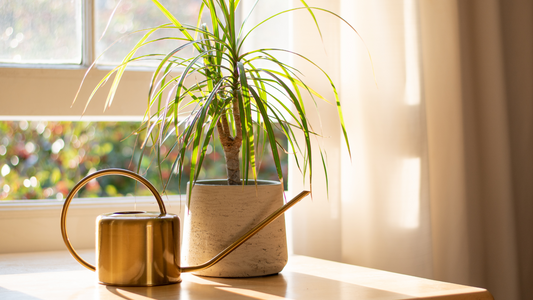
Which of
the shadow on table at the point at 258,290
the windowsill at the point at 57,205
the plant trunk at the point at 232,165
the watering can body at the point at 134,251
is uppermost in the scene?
the plant trunk at the point at 232,165

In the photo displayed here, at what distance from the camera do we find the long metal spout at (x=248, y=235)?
0.85 m

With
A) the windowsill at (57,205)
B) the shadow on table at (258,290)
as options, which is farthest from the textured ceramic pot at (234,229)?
the windowsill at (57,205)

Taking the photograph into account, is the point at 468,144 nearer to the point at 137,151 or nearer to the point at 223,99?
the point at 223,99

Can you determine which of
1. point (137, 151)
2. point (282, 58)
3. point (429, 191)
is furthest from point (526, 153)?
point (137, 151)

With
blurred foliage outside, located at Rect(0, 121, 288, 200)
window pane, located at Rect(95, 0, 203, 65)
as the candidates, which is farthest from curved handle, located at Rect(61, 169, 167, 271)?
blurred foliage outside, located at Rect(0, 121, 288, 200)

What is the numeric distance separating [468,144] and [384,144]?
261 mm

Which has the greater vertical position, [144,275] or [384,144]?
[384,144]

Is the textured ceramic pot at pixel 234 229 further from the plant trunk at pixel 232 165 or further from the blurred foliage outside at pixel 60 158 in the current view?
the blurred foliage outside at pixel 60 158

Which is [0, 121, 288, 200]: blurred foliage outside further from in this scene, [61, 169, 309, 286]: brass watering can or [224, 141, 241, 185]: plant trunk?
[61, 169, 309, 286]: brass watering can

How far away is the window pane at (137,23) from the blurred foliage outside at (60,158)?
4.82ft

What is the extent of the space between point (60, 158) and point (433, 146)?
2472mm

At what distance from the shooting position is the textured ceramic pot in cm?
88

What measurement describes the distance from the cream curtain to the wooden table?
229 mm

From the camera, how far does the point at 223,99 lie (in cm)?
92
